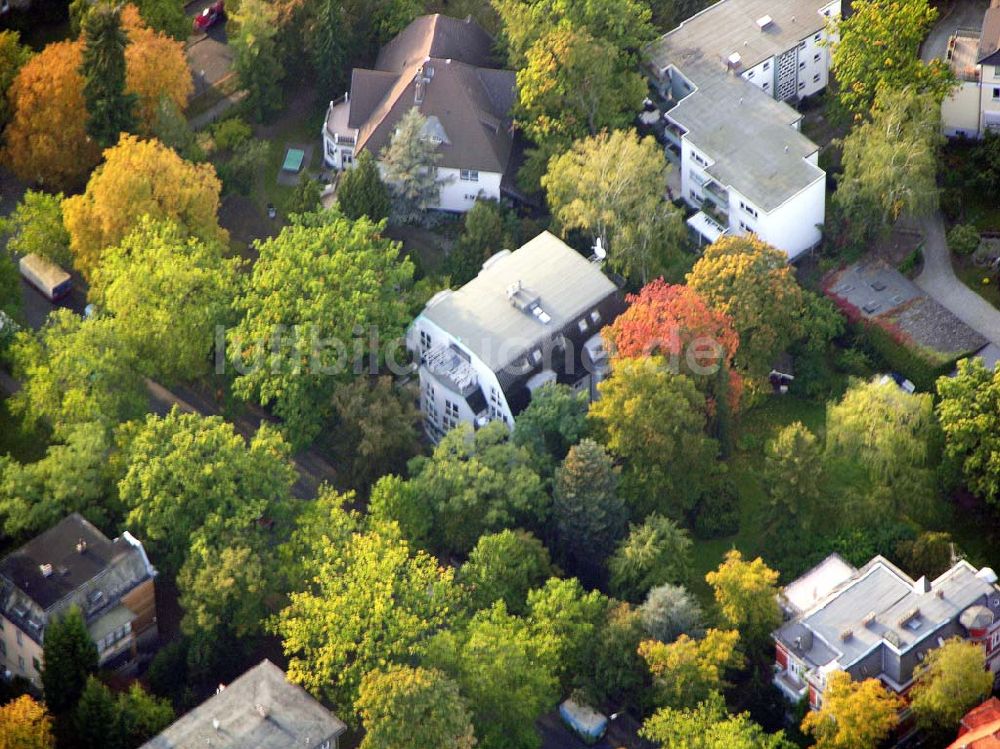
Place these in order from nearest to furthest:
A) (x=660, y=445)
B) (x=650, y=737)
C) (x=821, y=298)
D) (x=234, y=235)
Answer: (x=650, y=737) < (x=660, y=445) < (x=821, y=298) < (x=234, y=235)

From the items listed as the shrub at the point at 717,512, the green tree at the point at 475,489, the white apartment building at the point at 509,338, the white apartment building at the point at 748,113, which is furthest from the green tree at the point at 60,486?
the white apartment building at the point at 748,113

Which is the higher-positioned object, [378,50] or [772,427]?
[378,50]

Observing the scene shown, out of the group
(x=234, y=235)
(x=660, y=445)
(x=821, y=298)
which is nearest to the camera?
(x=660, y=445)

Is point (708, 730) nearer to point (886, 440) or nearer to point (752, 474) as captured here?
point (886, 440)

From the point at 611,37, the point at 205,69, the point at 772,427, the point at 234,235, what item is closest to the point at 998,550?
the point at 772,427

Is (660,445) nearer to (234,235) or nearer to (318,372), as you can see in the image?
(318,372)

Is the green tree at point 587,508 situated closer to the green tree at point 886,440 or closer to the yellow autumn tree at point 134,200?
the green tree at point 886,440

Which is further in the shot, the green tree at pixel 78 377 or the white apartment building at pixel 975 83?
the white apartment building at pixel 975 83


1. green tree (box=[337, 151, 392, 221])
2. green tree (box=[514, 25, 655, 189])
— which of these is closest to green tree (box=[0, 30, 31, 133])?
green tree (box=[337, 151, 392, 221])
